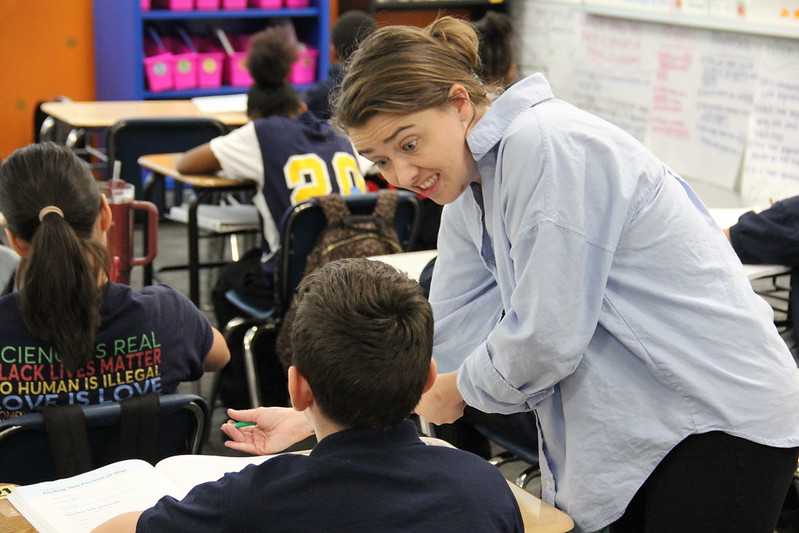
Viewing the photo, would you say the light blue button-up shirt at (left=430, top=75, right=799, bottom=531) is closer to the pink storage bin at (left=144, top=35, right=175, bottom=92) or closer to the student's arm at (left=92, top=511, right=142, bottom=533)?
the student's arm at (left=92, top=511, right=142, bottom=533)

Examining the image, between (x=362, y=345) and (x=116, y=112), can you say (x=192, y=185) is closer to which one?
(x=116, y=112)

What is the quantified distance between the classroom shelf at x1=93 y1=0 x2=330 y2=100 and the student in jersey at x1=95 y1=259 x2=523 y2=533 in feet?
16.8

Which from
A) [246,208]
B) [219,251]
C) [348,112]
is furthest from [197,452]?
[219,251]

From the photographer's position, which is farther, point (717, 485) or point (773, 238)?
point (773, 238)

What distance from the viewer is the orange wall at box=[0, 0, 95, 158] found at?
19.6 ft

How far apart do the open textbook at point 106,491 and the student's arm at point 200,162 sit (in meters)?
2.23

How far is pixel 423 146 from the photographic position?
1397 mm

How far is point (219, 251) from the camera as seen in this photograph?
198 inches

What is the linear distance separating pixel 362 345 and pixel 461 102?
0.48 metres

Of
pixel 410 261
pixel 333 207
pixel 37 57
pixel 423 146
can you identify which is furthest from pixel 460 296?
pixel 37 57

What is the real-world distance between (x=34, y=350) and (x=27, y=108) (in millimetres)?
4850

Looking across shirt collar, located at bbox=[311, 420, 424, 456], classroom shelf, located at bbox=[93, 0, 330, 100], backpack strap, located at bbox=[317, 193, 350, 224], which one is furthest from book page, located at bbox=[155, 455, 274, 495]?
classroom shelf, located at bbox=[93, 0, 330, 100]

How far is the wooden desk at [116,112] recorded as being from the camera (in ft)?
15.1

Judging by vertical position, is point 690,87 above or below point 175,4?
below
